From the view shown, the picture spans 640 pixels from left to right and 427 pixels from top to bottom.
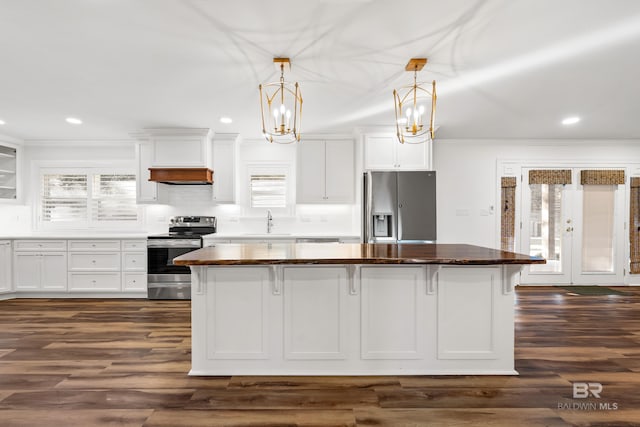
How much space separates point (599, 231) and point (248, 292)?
5.75 meters

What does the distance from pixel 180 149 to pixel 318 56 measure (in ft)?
9.57

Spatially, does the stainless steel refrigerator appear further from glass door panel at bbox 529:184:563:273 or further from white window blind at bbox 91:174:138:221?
white window blind at bbox 91:174:138:221

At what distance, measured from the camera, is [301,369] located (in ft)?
8.02

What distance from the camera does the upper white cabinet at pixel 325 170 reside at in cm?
484

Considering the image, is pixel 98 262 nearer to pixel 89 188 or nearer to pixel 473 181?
pixel 89 188

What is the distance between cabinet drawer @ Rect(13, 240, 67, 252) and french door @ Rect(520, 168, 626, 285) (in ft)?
22.4

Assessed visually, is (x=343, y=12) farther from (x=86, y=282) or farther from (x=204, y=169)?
(x=86, y=282)

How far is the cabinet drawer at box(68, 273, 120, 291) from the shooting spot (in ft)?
15.2

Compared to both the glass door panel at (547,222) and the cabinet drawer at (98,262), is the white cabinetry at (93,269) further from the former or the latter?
the glass door panel at (547,222)

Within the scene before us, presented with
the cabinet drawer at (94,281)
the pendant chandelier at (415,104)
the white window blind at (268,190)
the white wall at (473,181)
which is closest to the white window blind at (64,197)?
the cabinet drawer at (94,281)

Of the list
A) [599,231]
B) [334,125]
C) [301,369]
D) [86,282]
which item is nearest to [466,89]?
[334,125]

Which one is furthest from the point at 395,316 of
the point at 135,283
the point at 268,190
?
the point at 135,283

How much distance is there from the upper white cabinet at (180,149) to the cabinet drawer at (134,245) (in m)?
1.09

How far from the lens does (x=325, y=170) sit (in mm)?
4859
